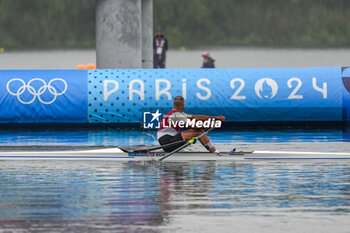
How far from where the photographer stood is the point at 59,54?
184 feet

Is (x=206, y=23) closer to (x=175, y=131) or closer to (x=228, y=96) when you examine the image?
(x=228, y=96)

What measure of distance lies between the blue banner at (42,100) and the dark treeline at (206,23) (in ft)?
114

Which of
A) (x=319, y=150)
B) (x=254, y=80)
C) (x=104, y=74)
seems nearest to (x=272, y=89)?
(x=254, y=80)

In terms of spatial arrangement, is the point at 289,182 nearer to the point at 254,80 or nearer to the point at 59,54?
the point at 254,80

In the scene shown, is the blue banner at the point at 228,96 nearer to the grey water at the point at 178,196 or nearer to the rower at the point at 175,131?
the grey water at the point at 178,196

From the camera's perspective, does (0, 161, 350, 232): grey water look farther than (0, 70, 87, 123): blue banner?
No

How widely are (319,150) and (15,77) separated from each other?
9587 mm

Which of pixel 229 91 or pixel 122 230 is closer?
pixel 122 230

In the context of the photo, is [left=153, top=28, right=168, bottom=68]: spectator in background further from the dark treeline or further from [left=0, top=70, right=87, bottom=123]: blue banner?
the dark treeline

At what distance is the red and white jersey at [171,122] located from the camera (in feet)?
44.7

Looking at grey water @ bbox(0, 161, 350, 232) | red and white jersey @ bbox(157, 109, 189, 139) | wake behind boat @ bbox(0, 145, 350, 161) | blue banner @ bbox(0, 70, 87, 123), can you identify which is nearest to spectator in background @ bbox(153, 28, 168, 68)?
blue banner @ bbox(0, 70, 87, 123)

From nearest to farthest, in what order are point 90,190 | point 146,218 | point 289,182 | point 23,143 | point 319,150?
point 146,218 → point 90,190 → point 289,182 → point 319,150 → point 23,143

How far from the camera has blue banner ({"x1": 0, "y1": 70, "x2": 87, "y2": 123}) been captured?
21.3m

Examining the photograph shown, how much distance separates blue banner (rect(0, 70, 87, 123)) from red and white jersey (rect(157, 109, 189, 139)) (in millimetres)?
7717
